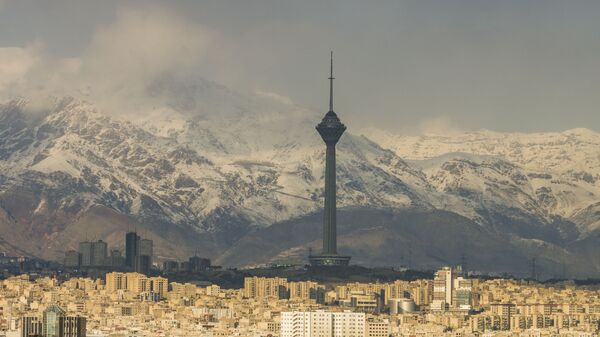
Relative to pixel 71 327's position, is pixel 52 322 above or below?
above

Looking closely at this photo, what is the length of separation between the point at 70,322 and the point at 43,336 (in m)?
4.18

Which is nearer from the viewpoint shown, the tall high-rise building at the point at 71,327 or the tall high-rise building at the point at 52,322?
the tall high-rise building at the point at 71,327

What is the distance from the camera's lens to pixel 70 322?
170 meters

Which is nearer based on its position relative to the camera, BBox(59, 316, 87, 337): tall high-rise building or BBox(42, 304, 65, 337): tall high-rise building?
BBox(59, 316, 87, 337): tall high-rise building

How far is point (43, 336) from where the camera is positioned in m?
174

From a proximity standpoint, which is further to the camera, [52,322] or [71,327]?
[52,322]
